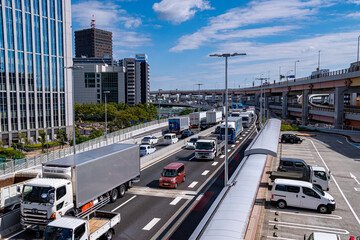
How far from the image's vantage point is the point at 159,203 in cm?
2031

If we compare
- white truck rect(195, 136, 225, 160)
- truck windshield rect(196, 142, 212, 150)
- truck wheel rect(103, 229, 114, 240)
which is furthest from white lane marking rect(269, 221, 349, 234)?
truck windshield rect(196, 142, 212, 150)

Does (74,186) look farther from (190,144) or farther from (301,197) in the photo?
(190,144)

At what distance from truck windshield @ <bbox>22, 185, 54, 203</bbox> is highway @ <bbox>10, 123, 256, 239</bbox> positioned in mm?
2050

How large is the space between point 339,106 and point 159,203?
52.9 meters

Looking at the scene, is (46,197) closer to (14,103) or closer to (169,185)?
(169,185)

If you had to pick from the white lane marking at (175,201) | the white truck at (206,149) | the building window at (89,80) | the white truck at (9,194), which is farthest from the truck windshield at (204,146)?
the building window at (89,80)

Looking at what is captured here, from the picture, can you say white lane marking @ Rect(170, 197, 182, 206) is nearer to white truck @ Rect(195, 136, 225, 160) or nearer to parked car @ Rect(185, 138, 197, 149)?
white truck @ Rect(195, 136, 225, 160)

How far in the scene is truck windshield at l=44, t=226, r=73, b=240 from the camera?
38.6 feet

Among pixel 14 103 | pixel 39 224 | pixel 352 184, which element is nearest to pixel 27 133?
pixel 14 103

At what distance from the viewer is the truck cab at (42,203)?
14.5 meters

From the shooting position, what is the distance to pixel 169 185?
77.0 feet

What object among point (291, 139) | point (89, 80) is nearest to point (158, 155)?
point (291, 139)

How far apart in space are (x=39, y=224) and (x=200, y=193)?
11672 millimetres

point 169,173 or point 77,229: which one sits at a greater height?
point 77,229
